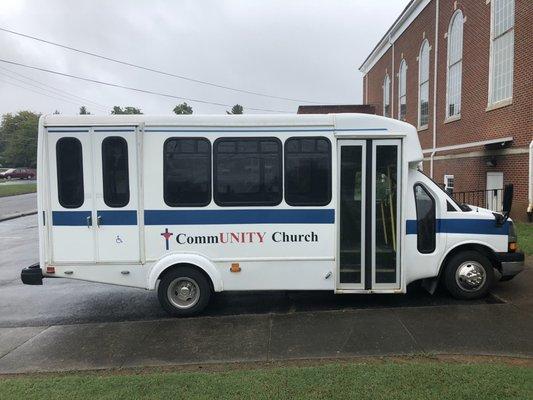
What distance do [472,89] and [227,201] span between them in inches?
562

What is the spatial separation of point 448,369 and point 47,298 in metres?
6.56

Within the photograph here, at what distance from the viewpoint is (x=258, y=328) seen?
5.75 metres

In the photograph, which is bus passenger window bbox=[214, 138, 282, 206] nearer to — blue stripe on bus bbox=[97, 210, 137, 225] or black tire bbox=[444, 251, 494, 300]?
blue stripe on bus bbox=[97, 210, 137, 225]

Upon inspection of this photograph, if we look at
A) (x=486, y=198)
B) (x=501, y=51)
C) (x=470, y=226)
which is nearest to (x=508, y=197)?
(x=470, y=226)

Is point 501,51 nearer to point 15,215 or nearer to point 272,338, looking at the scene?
point 272,338

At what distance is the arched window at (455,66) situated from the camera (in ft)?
62.0

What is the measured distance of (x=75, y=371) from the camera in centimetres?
475

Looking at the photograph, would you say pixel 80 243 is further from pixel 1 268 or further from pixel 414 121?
pixel 414 121

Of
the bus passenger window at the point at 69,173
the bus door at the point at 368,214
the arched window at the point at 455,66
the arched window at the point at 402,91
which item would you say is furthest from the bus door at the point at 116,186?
the arched window at the point at 402,91

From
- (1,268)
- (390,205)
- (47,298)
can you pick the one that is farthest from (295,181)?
(1,268)

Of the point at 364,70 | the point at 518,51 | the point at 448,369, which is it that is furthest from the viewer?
the point at 364,70

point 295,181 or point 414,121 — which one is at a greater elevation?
point 414,121

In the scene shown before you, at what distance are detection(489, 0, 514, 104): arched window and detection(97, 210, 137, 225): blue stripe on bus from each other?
504 inches

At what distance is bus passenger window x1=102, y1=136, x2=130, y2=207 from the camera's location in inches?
244
